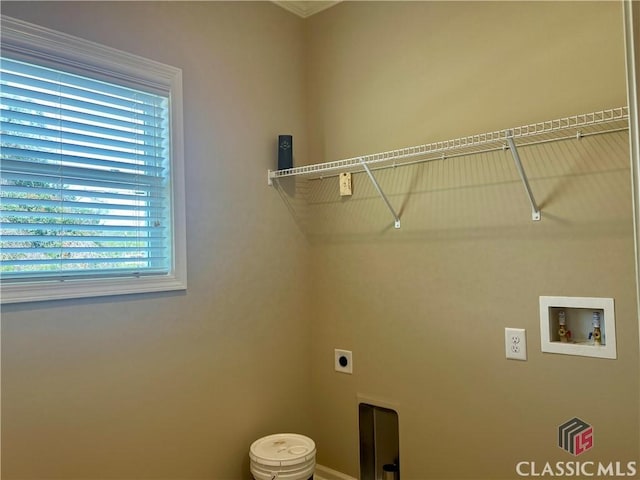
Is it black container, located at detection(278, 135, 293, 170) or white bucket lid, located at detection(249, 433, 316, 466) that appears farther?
black container, located at detection(278, 135, 293, 170)

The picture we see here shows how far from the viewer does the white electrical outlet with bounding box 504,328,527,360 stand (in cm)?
172

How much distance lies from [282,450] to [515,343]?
1107 millimetres

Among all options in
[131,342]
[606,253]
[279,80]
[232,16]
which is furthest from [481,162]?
[131,342]

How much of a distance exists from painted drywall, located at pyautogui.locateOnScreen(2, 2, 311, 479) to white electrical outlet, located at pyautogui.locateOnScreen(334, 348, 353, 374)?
0.63ft

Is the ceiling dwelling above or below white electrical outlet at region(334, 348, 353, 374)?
above

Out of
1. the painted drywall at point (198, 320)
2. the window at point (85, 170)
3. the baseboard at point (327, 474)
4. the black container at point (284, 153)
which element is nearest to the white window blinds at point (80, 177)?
Answer: the window at point (85, 170)

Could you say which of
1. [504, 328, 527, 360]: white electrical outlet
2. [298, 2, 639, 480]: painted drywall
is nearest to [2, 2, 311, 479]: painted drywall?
[298, 2, 639, 480]: painted drywall

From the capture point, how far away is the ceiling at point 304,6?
7.73 ft

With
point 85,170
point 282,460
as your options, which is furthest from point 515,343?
point 85,170

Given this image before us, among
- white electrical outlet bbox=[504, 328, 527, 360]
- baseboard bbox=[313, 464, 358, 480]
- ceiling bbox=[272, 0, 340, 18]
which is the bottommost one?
baseboard bbox=[313, 464, 358, 480]

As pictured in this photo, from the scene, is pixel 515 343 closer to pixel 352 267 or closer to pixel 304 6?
pixel 352 267

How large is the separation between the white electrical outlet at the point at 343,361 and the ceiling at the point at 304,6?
1838 mm

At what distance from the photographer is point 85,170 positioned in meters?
1.64

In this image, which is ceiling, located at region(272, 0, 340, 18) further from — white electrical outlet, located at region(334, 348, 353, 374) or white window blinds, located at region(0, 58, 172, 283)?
white electrical outlet, located at region(334, 348, 353, 374)
